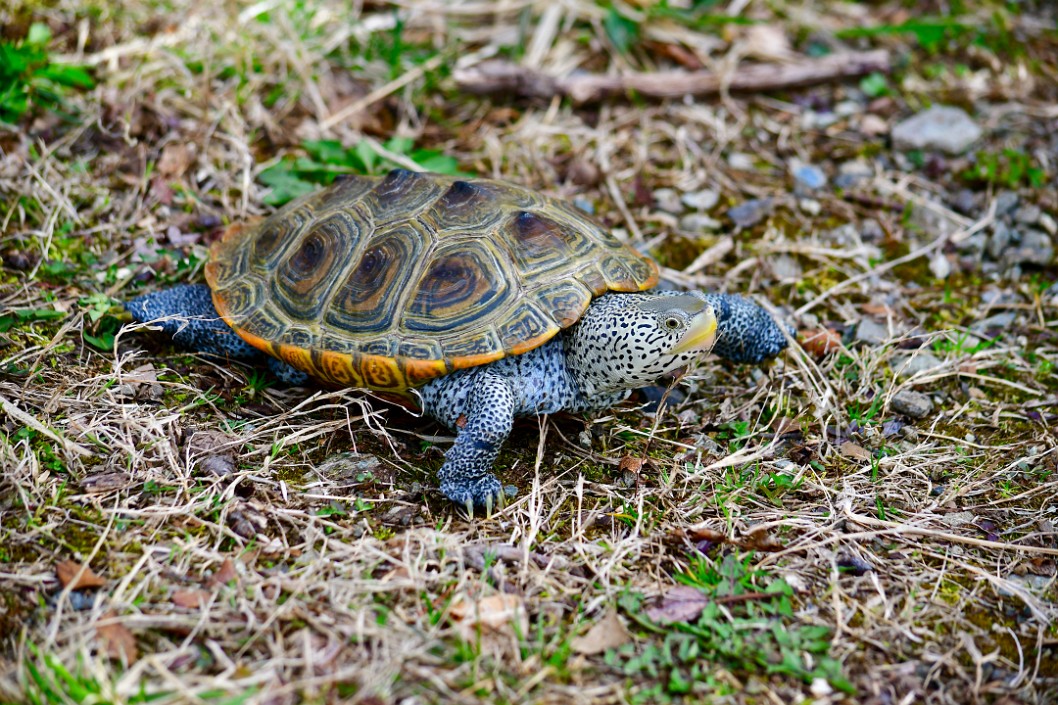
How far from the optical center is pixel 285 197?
16.8 ft

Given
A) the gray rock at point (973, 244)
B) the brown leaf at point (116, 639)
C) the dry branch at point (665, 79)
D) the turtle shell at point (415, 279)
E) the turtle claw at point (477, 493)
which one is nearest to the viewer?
the brown leaf at point (116, 639)

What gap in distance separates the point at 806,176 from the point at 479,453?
3.53 meters

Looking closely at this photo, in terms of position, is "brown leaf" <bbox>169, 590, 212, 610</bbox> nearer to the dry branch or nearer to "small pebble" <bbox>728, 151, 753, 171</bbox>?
the dry branch

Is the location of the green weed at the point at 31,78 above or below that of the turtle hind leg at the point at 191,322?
above

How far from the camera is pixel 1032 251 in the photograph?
5.26 meters

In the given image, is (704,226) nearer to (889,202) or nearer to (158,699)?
(889,202)

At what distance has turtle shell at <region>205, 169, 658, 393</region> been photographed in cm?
375

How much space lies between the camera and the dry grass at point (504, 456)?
285cm

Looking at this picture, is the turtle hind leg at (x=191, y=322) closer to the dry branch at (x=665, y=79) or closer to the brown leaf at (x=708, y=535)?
the brown leaf at (x=708, y=535)

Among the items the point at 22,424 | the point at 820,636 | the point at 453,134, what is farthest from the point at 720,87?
the point at 22,424

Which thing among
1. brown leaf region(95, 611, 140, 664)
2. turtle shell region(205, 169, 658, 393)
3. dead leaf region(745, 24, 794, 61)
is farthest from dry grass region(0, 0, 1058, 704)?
dead leaf region(745, 24, 794, 61)

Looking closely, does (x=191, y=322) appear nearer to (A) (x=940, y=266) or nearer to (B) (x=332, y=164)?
(B) (x=332, y=164)

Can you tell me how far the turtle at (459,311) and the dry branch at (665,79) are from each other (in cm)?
214

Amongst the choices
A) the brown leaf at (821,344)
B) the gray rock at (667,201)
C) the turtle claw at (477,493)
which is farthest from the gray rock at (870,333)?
the turtle claw at (477,493)
